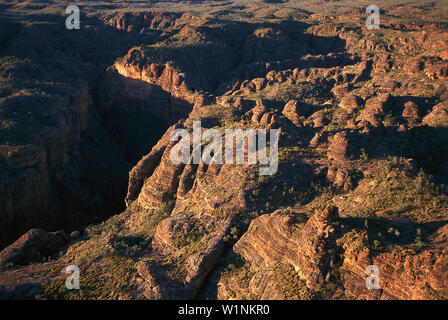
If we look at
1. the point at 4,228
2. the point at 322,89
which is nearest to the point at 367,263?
the point at 322,89

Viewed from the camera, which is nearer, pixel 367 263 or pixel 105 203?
pixel 367 263

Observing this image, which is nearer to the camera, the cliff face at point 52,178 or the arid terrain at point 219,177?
the arid terrain at point 219,177

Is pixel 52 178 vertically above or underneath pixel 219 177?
underneath

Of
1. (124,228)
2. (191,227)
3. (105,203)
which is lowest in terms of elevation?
(105,203)

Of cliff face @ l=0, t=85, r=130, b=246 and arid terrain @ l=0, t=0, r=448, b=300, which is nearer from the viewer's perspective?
arid terrain @ l=0, t=0, r=448, b=300

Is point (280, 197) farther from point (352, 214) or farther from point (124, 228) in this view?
point (124, 228)

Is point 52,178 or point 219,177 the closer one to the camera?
point 219,177
